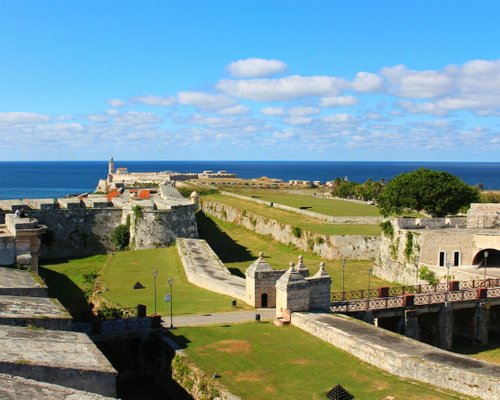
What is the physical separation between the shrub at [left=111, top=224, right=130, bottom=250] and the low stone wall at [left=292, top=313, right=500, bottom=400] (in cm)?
2822

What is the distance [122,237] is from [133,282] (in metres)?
14.3

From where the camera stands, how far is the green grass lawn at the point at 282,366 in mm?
17266

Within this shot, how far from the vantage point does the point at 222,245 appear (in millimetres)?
56188

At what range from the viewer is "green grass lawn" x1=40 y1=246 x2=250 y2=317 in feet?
92.6

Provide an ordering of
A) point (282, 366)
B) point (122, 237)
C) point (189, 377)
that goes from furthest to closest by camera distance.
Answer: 1. point (122, 237)
2. point (282, 366)
3. point (189, 377)

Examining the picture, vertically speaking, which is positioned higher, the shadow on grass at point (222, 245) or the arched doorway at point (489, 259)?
the arched doorway at point (489, 259)

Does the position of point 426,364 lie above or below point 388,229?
below

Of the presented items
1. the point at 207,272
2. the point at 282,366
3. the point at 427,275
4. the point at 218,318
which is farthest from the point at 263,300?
the point at 427,275

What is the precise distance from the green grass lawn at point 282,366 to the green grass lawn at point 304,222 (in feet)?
93.6

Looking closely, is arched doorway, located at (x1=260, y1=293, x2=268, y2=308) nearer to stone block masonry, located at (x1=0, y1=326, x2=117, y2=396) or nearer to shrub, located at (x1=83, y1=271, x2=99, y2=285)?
shrub, located at (x1=83, y1=271, x2=99, y2=285)

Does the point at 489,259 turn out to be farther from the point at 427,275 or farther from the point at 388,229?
the point at 388,229

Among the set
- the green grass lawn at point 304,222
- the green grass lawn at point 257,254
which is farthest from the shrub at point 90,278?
the green grass lawn at point 304,222

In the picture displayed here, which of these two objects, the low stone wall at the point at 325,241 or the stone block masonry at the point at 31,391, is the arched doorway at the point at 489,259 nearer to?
the low stone wall at the point at 325,241

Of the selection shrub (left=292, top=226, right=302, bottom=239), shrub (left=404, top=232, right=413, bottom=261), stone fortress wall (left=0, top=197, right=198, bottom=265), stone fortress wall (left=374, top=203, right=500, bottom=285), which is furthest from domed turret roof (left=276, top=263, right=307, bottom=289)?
shrub (left=292, top=226, right=302, bottom=239)
